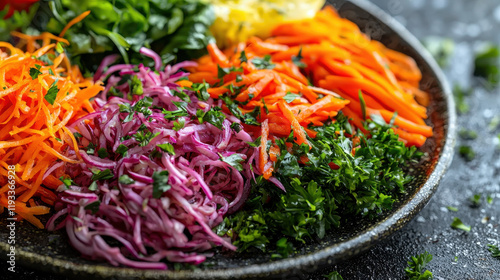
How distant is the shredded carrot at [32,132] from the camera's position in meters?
2.13

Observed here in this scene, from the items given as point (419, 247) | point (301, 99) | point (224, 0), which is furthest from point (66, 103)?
point (419, 247)

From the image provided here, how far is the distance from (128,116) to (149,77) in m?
0.37

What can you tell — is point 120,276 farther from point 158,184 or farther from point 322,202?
point 322,202

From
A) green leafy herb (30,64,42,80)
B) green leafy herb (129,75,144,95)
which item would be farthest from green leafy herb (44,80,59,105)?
green leafy herb (129,75,144,95)

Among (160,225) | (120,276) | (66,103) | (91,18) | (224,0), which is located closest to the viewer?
(120,276)

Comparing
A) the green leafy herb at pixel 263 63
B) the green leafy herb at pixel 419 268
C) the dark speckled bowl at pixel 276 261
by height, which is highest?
the green leafy herb at pixel 263 63

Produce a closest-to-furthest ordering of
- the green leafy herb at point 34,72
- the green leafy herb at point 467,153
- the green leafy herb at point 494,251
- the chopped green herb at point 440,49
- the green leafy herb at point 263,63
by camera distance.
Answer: the green leafy herb at point 34,72 → the green leafy herb at point 494,251 → the green leafy herb at point 263,63 → the green leafy herb at point 467,153 → the chopped green herb at point 440,49

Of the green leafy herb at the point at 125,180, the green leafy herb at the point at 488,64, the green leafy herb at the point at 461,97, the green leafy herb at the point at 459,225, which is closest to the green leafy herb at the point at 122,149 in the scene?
the green leafy herb at the point at 125,180

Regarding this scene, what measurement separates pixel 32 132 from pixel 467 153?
2.75 meters

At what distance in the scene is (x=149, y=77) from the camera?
2.56 metres

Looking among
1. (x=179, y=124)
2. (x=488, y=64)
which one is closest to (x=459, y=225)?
(x=179, y=124)

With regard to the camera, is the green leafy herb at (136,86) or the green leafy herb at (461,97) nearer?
the green leafy herb at (136,86)

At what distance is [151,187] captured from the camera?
1980 mm

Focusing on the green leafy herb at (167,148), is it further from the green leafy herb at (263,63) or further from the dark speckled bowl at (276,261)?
the green leafy herb at (263,63)
